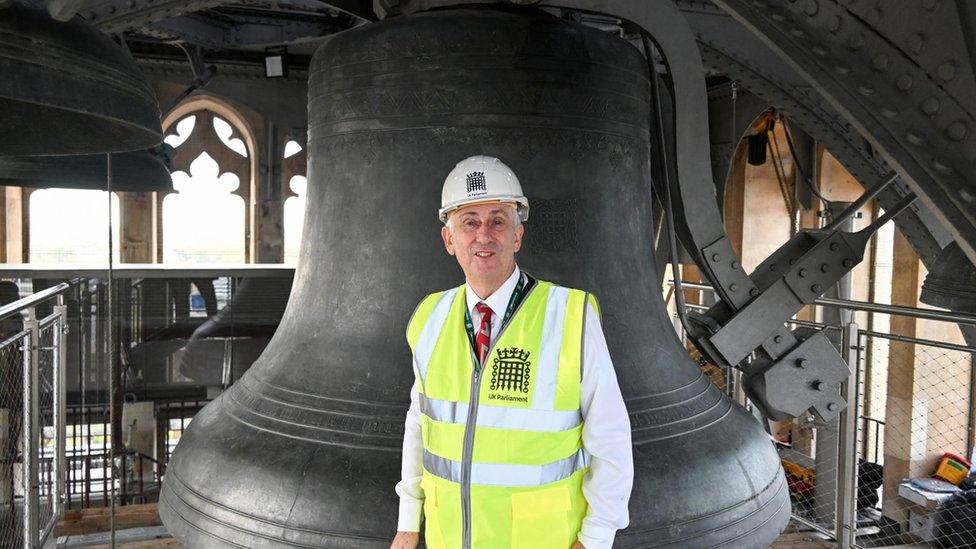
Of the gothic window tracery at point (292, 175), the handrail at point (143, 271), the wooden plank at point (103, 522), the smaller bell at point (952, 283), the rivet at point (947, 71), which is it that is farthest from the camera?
the gothic window tracery at point (292, 175)

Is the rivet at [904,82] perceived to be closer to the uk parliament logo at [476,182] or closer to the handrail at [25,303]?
the uk parliament logo at [476,182]

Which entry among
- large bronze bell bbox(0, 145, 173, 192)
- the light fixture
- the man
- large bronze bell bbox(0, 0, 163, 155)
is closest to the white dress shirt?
the man

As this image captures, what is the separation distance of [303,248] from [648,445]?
1.15 metres

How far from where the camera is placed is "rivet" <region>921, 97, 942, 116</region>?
1.22 meters

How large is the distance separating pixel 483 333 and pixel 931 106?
0.90 m

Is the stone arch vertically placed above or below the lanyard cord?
above

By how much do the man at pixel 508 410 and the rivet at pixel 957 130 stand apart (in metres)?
0.72

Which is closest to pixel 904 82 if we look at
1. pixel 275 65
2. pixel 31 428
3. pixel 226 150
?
pixel 31 428

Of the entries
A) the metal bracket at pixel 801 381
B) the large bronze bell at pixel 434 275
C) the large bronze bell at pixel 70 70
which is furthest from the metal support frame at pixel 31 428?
the metal bracket at pixel 801 381

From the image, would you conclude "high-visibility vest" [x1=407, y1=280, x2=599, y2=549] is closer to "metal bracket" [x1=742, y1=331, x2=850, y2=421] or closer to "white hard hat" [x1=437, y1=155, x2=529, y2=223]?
"white hard hat" [x1=437, y1=155, x2=529, y2=223]

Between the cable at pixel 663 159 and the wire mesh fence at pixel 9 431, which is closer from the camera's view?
the cable at pixel 663 159

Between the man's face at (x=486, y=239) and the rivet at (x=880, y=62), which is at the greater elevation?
the rivet at (x=880, y=62)

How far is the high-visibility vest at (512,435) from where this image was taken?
1.59 meters

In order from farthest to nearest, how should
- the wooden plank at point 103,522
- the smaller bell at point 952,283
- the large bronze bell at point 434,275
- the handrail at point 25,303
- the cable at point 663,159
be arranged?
1. the wooden plank at point 103,522
2. the handrail at point 25,303
3. the cable at point 663,159
4. the smaller bell at point 952,283
5. the large bronze bell at point 434,275
